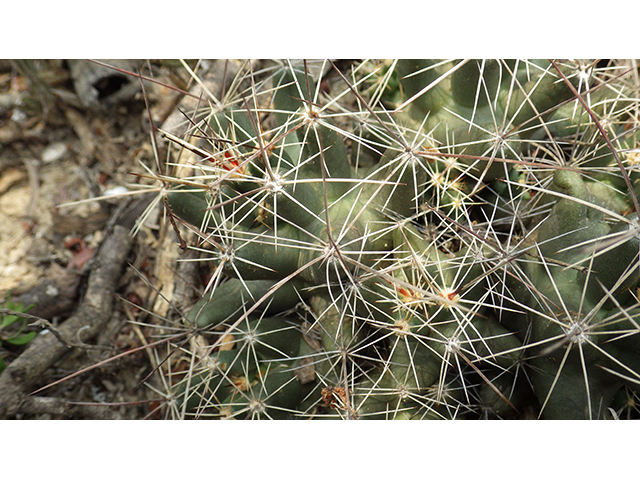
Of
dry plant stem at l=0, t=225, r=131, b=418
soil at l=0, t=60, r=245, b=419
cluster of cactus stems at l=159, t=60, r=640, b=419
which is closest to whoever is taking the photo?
cluster of cactus stems at l=159, t=60, r=640, b=419

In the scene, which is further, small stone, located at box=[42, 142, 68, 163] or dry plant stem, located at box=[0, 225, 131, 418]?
small stone, located at box=[42, 142, 68, 163]

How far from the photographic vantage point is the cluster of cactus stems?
44.4 inches

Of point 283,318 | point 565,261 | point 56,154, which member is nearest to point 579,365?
point 565,261

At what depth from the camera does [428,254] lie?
1.23m

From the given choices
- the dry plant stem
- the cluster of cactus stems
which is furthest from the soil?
the cluster of cactus stems

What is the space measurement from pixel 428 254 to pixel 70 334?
4.83 ft

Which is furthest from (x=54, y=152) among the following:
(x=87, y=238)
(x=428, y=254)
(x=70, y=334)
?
(x=428, y=254)

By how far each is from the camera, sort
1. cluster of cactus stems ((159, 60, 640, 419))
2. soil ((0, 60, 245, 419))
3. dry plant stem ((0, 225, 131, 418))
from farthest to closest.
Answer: soil ((0, 60, 245, 419)), dry plant stem ((0, 225, 131, 418)), cluster of cactus stems ((159, 60, 640, 419))

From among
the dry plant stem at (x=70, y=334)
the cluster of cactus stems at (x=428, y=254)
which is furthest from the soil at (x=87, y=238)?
the cluster of cactus stems at (x=428, y=254)

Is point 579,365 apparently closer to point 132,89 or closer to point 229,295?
point 229,295

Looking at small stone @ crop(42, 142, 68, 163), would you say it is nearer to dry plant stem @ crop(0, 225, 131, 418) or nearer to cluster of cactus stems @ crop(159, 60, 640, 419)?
dry plant stem @ crop(0, 225, 131, 418)

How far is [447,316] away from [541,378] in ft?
1.06

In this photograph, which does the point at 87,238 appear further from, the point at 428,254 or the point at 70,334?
the point at 428,254

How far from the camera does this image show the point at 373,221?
1279 mm
